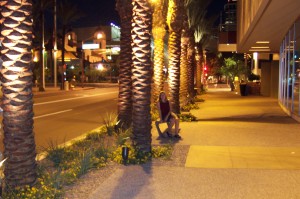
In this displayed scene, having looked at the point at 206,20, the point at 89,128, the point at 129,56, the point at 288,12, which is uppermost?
the point at 206,20

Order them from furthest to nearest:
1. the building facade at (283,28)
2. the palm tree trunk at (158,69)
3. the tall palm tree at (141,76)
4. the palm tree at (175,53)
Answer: the palm tree trunk at (158,69)
the palm tree at (175,53)
the building facade at (283,28)
the tall palm tree at (141,76)

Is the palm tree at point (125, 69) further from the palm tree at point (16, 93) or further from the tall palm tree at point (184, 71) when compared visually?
the tall palm tree at point (184, 71)

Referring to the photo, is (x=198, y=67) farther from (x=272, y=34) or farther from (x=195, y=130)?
(x=195, y=130)

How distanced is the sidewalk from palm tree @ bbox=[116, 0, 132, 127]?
3.64 ft

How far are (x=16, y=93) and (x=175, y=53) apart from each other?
13.8 meters

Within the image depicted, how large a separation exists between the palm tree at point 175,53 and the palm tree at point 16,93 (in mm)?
12959

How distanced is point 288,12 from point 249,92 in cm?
2548

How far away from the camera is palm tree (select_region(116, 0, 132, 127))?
14.5 meters

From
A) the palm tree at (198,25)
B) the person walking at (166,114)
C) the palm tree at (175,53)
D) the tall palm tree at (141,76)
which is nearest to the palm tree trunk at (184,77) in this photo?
the palm tree at (175,53)

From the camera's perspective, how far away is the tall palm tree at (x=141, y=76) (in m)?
10.5

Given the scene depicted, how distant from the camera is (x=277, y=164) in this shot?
9672 millimetres

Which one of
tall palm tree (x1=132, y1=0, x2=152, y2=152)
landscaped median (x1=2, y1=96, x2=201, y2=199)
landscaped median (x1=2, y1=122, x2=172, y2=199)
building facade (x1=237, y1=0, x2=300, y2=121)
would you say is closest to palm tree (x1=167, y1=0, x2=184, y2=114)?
building facade (x1=237, y1=0, x2=300, y2=121)

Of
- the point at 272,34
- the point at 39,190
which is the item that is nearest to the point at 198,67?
the point at 272,34

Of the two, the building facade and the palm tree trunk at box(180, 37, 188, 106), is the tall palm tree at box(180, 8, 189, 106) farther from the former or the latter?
the building facade
